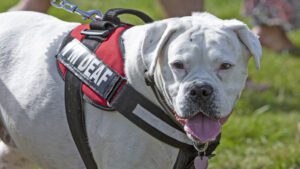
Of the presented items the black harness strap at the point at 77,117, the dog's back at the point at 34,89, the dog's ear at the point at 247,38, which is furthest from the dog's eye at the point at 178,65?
the dog's back at the point at 34,89

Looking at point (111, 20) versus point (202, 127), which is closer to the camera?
point (202, 127)

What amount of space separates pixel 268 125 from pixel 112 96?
2616 millimetres

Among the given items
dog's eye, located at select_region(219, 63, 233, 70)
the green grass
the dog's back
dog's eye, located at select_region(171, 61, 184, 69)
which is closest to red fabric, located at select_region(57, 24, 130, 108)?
the dog's back

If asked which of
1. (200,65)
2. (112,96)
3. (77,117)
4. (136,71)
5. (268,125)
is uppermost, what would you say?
(200,65)

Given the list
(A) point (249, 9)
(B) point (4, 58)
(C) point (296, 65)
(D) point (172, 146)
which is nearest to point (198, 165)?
(D) point (172, 146)

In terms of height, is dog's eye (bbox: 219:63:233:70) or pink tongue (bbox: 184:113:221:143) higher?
dog's eye (bbox: 219:63:233:70)

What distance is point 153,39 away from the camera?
330 cm

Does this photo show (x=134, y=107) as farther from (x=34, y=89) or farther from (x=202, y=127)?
(x=34, y=89)

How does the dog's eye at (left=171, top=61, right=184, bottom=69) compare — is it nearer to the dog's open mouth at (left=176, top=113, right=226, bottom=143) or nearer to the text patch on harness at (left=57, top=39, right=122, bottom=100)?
the dog's open mouth at (left=176, top=113, right=226, bottom=143)

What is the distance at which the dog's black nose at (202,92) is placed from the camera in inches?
123

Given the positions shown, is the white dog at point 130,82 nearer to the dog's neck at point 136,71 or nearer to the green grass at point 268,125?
the dog's neck at point 136,71

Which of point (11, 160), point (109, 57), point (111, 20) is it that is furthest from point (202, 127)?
point (11, 160)

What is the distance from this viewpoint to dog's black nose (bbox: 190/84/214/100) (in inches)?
123

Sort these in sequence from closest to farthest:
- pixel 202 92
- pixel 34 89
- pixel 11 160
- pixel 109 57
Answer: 1. pixel 202 92
2. pixel 109 57
3. pixel 34 89
4. pixel 11 160
